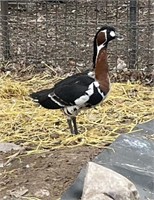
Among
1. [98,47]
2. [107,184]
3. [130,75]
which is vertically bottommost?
[130,75]

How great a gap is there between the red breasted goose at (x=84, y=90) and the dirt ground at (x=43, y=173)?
0.97 ft

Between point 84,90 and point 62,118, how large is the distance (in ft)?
2.26

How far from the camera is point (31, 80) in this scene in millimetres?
5875

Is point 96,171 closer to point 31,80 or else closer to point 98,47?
point 98,47

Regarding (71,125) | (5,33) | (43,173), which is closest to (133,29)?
(5,33)

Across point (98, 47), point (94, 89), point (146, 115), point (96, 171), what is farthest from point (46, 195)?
point (146, 115)

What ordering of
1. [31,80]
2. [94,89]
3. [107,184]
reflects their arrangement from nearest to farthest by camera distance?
[107,184], [94,89], [31,80]

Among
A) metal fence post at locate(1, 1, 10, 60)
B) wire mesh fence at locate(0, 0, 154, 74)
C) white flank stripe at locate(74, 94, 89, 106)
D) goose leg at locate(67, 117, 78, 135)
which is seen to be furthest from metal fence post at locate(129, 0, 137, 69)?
white flank stripe at locate(74, 94, 89, 106)

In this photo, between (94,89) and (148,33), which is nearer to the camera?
(94,89)

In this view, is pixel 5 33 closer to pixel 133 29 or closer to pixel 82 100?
pixel 133 29

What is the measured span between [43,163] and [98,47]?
0.93 m

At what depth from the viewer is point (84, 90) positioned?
403 cm

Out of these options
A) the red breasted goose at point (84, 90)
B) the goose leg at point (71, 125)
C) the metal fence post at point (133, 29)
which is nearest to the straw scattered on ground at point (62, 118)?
the goose leg at point (71, 125)

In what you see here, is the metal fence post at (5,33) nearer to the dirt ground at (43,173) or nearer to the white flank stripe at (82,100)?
the white flank stripe at (82,100)
